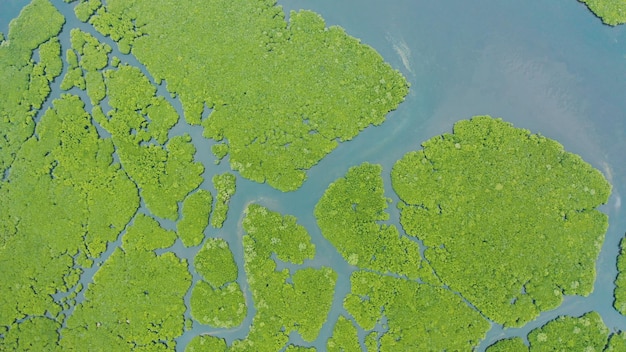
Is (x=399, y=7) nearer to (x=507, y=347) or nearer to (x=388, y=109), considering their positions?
(x=388, y=109)

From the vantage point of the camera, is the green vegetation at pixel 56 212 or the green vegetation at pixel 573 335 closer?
the green vegetation at pixel 573 335

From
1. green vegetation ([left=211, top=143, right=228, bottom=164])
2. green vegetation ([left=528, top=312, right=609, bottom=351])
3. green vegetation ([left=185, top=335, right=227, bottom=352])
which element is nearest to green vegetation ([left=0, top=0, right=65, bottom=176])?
green vegetation ([left=211, top=143, right=228, bottom=164])

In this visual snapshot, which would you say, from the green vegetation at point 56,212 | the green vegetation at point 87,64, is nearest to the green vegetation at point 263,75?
the green vegetation at point 87,64

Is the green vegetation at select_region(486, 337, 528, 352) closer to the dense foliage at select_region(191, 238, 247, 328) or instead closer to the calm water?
the calm water

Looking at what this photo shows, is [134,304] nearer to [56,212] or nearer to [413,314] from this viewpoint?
[56,212]

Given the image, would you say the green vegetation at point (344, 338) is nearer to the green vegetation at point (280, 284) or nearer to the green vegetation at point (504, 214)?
the green vegetation at point (280, 284)

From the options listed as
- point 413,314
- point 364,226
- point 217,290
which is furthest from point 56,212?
point 413,314
